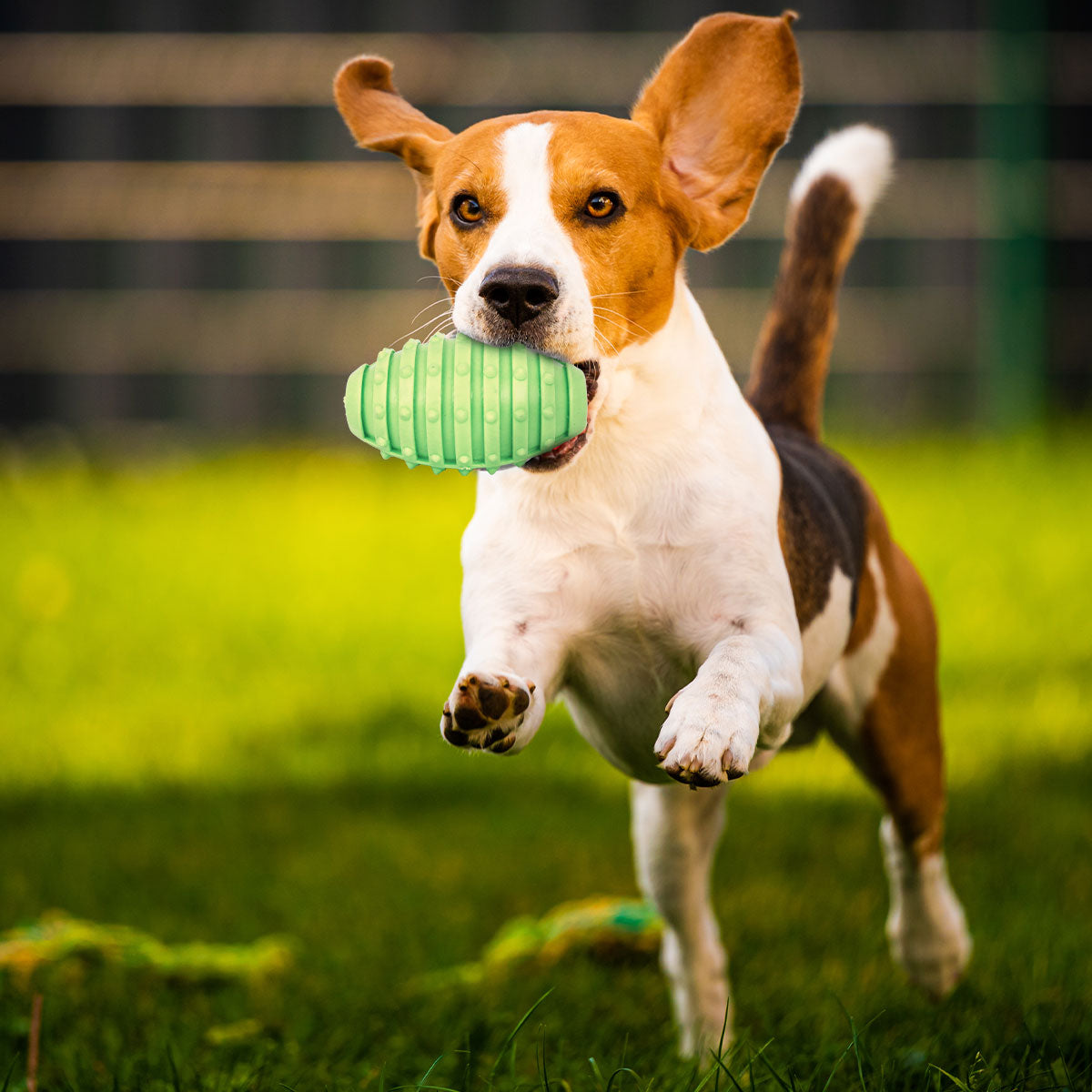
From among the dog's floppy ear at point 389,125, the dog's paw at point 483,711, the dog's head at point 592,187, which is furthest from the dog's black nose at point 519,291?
the dog's paw at point 483,711

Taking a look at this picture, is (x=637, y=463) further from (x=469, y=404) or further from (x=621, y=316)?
(x=469, y=404)

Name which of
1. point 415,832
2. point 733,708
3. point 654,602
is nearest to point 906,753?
point 654,602

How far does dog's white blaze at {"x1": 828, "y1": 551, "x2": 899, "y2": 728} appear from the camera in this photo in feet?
12.3

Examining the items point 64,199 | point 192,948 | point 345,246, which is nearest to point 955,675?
point 192,948

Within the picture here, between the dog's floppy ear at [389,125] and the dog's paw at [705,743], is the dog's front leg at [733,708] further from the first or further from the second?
the dog's floppy ear at [389,125]

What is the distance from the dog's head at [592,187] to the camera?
2.92 m

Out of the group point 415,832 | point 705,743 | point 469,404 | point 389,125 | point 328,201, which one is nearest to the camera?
point 705,743

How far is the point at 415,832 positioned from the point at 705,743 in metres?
3.02

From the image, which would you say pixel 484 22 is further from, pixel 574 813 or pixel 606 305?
pixel 606 305

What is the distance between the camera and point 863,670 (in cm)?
379

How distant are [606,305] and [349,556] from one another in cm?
635

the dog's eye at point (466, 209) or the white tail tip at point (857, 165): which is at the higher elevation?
the white tail tip at point (857, 165)

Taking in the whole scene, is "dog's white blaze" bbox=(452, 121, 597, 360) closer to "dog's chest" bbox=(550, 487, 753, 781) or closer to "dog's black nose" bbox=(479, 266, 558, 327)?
"dog's black nose" bbox=(479, 266, 558, 327)

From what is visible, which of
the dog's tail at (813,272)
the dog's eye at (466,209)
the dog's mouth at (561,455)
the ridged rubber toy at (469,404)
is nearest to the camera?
the ridged rubber toy at (469,404)
